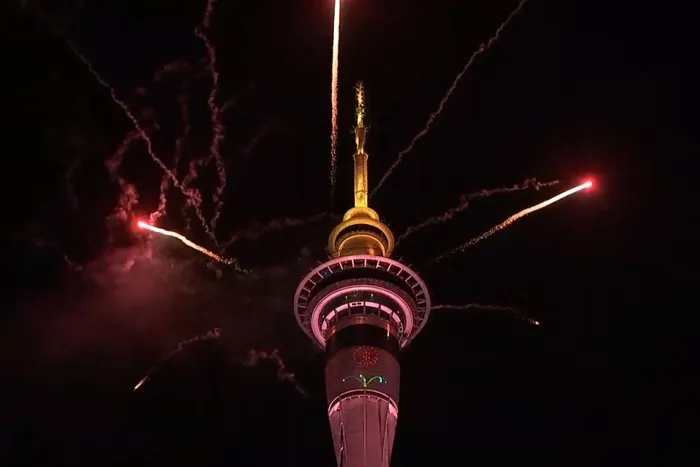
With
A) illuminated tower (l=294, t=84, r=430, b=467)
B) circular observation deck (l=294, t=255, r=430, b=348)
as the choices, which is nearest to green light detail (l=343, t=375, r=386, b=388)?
illuminated tower (l=294, t=84, r=430, b=467)

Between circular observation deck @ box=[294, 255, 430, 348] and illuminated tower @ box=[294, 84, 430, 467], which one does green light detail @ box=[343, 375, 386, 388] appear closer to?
illuminated tower @ box=[294, 84, 430, 467]

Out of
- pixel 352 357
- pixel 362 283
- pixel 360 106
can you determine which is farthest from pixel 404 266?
pixel 360 106

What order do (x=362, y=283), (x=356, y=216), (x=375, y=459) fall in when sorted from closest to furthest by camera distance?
(x=375, y=459) < (x=362, y=283) < (x=356, y=216)

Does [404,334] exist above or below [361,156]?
below

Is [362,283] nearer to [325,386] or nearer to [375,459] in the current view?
[325,386]

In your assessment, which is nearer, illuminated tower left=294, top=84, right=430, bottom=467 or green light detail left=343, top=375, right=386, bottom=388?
illuminated tower left=294, top=84, right=430, bottom=467

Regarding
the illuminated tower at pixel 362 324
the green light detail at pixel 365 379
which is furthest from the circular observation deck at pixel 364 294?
the green light detail at pixel 365 379

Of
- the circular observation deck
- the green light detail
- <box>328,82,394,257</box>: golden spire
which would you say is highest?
<box>328,82,394,257</box>: golden spire
